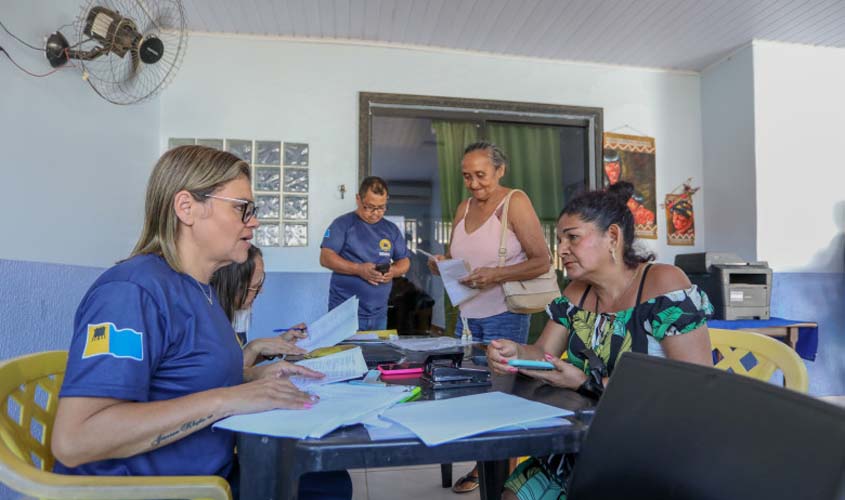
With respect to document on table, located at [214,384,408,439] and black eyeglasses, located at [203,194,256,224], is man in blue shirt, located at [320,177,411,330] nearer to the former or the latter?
black eyeglasses, located at [203,194,256,224]

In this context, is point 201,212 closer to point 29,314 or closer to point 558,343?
point 558,343

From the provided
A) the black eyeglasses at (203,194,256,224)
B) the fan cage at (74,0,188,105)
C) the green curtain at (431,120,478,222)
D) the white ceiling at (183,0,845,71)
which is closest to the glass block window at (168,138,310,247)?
the fan cage at (74,0,188,105)

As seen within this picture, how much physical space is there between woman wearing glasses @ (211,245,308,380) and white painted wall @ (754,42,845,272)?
155 inches

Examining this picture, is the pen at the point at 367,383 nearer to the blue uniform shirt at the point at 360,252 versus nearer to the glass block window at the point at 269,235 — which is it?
the blue uniform shirt at the point at 360,252

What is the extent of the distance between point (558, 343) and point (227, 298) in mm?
1020

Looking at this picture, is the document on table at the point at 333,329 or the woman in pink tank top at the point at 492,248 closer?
the document on table at the point at 333,329

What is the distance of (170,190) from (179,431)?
462 millimetres

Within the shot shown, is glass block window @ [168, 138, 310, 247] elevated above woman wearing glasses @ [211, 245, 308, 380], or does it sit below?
above

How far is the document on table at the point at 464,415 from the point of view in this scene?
0.79 metres

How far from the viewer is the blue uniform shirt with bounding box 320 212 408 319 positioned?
3.31 meters

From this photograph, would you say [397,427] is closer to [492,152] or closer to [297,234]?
[492,152]

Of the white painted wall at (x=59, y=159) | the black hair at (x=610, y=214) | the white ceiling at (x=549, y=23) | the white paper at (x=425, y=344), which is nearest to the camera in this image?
the black hair at (x=610, y=214)

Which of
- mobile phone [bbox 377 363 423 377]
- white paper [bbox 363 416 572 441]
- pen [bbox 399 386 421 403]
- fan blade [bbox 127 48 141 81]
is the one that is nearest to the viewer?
white paper [bbox 363 416 572 441]

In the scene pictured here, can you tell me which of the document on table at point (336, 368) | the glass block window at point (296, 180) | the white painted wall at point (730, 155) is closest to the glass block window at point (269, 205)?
the glass block window at point (296, 180)
